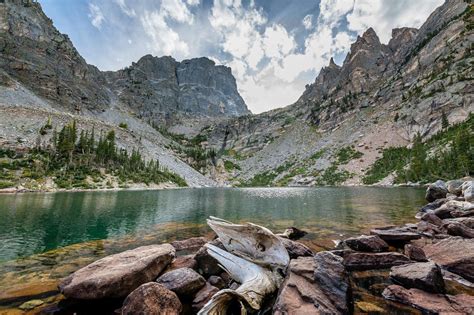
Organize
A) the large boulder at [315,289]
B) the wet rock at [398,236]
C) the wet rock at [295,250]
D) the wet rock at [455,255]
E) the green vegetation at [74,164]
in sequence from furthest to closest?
the green vegetation at [74,164]
the wet rock at [398,236]
the wet rock at [295,250]
the wet rock at [455,255]
the large boulder at [315,289]

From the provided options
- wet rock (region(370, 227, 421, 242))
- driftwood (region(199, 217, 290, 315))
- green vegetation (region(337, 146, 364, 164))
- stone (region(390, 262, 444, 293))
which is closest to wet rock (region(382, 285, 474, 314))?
stone (region(390, 262, 444, 293))

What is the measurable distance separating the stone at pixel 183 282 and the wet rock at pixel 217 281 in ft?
1.63

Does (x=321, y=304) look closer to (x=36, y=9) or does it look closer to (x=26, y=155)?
(x=26, y=155)

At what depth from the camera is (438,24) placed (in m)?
176

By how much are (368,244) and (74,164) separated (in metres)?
88.7

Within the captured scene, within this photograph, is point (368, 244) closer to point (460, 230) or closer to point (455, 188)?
point (460, 230)

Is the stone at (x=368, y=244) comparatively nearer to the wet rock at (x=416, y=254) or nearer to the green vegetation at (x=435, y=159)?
the wet rock at (x=416, y=254)

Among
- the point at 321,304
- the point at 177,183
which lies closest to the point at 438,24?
the point at 177,183

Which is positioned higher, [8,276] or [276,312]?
[276,312]

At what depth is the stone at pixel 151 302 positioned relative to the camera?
5.90 m

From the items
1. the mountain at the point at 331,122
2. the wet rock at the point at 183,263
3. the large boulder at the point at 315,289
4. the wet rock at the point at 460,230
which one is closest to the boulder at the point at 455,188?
the wet rock at the point at 460,230

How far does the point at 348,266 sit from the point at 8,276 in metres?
14.0

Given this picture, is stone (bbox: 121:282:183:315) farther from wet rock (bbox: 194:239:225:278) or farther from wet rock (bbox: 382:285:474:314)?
wet rock (bbox: 382:285:474:314)

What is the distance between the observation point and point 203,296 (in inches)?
284
